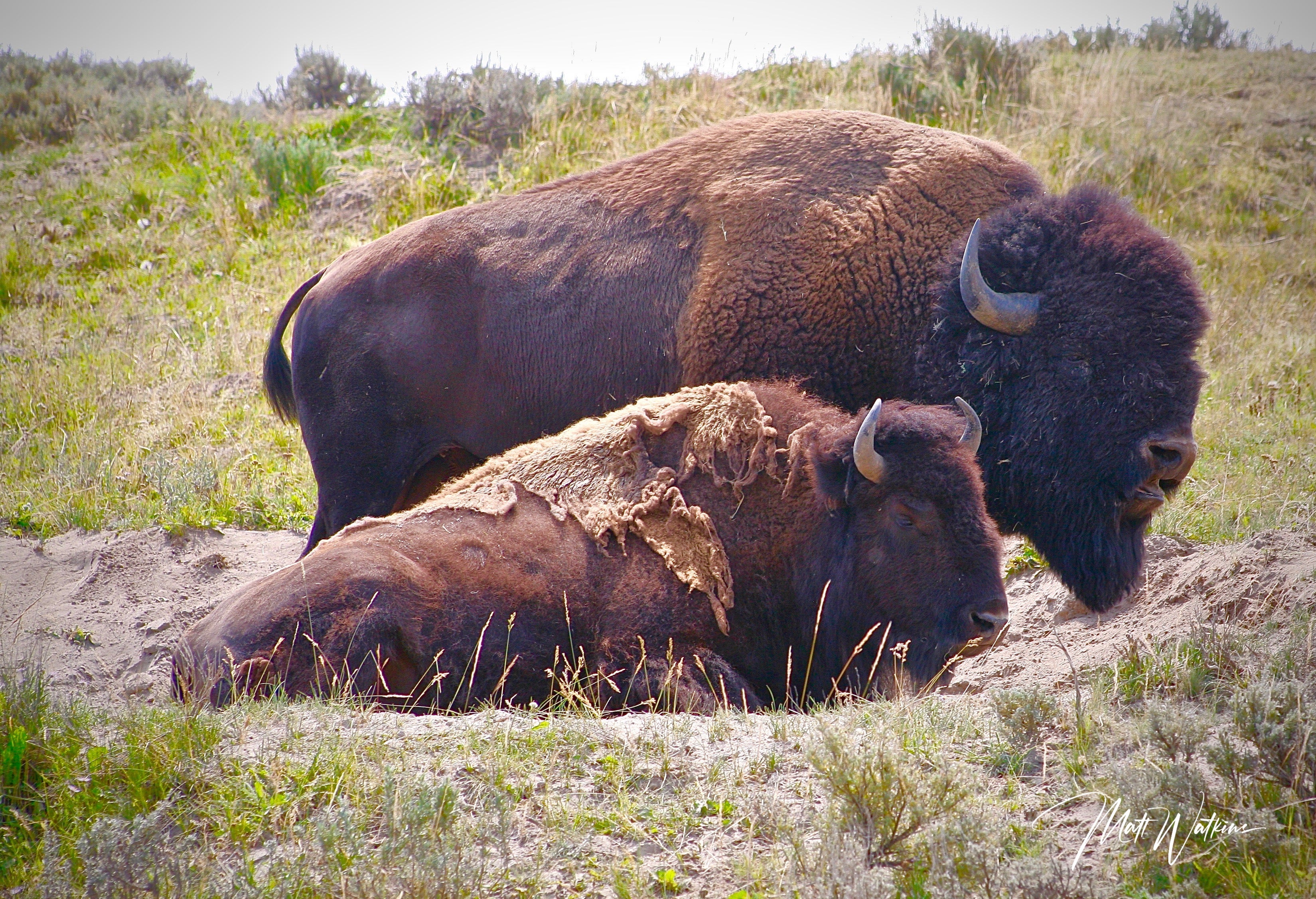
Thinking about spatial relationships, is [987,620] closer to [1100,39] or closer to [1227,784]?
[1227,784]

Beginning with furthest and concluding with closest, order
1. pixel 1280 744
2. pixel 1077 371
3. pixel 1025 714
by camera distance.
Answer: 1. pixel 1077 371
2. pixel 1025 714
3. pixel 1280 744

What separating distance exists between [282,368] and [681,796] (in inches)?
172

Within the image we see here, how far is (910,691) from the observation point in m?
4.12

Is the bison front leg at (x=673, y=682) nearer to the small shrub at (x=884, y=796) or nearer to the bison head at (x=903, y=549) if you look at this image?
the bison head at (x=903, y=549)

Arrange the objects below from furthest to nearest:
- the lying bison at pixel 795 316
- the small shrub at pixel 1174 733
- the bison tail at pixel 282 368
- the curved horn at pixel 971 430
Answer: the bison tail at pixel 282 368
the lying bison at pixel 795 316
the curved horn at pixel 971 430
the small shrub at pixel 1174 733

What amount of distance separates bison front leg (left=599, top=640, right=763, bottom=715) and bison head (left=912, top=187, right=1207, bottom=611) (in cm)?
175

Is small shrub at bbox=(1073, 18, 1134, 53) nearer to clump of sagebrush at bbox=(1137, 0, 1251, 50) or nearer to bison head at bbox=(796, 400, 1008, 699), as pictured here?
clump of sagebrush at bbox=(1137, 0, 1251, 50)

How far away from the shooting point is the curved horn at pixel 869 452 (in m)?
4.05

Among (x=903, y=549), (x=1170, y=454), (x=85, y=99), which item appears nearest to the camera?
(x=903, y=549)

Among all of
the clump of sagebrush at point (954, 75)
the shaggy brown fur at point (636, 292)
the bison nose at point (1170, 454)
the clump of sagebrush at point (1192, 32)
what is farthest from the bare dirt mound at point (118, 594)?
the clump of sagebrush at point (1192, 32)

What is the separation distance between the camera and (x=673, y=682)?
13.1 feet

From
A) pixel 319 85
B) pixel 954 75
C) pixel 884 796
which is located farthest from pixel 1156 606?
pixel 319 85

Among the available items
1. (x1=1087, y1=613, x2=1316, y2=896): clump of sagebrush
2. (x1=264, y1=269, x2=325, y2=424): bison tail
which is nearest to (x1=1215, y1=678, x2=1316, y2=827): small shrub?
(x1=1087, y1=613, x2=1316, y2=896): clump of sagebrush

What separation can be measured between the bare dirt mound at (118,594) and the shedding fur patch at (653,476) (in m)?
1.94
